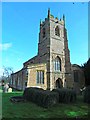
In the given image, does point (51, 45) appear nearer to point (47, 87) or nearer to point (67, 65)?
point (67, 65)

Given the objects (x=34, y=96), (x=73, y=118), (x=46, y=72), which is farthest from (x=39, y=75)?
(x=73, y=118)

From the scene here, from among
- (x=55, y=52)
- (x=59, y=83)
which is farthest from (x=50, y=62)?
(x=59, y=83)

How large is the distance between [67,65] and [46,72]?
662cm

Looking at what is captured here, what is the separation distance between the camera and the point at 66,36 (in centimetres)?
4612

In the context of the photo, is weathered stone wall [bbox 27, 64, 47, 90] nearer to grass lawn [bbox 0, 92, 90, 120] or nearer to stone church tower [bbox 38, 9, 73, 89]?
stone church tower [bbox 38, 9, 73, 89]

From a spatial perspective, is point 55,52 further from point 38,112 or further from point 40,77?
point 38,112

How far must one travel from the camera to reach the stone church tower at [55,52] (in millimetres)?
39656

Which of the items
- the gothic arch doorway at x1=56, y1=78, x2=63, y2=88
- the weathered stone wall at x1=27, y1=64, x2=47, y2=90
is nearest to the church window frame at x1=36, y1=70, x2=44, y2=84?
the weathered stone wall at x1=27, y1=64, x2=47, y2=90

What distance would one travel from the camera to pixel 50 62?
39.5 meters

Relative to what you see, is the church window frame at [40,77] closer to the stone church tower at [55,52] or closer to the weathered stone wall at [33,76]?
the weathered stone wall at [33,76]

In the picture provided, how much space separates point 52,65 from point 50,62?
868mm

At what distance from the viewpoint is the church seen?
37.5 meters

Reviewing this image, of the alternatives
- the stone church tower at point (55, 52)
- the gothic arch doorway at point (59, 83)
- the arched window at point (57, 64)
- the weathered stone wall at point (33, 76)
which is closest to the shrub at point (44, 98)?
the weathered stone wall at point (33, 76)

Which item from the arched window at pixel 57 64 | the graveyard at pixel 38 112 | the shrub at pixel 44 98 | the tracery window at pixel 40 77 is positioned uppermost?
the arched window at pixel 57 64
